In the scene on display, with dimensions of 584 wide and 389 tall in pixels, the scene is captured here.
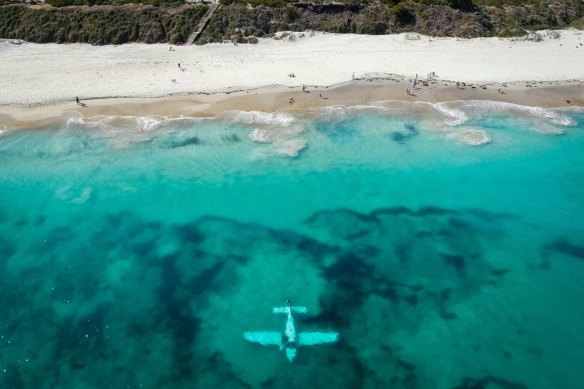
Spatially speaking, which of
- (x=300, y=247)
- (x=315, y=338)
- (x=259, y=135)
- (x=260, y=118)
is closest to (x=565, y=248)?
(x=300, y=247)

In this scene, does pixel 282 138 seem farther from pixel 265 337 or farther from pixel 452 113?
pixel 265 337

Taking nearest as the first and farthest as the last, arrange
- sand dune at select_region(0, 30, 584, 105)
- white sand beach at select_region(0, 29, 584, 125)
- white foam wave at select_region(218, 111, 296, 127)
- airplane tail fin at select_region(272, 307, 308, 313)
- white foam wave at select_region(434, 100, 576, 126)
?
airplane tail fin at select_region(272, 307, 308, 313), white foam wave at select_region(218, 111, 296, 127), white foam wave at select_region(434, 100, 576, 126), white sand beach at select_region(0, 29, 584, 125), sand dune at select_region(0, 30, 584, 105)

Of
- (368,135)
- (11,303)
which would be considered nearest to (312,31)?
(368,135)

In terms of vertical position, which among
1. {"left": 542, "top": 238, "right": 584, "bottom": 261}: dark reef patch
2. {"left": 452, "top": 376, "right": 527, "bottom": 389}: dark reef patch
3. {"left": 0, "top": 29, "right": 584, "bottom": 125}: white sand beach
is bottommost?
{"left": 452, "top": 376, "right": 527, "bottom": 389}: dark reef patch

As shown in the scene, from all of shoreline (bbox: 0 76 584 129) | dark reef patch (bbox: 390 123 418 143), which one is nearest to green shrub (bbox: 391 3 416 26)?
shoreline (bbox: 0 76 584 129)

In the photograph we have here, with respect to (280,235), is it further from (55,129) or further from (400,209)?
(55,129)

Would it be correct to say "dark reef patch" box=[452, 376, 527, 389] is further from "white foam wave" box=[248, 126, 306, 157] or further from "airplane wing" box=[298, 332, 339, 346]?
"white foam wave" box=[248, 126, 306, 157]

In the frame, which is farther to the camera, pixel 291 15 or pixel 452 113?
pixel 291 15
